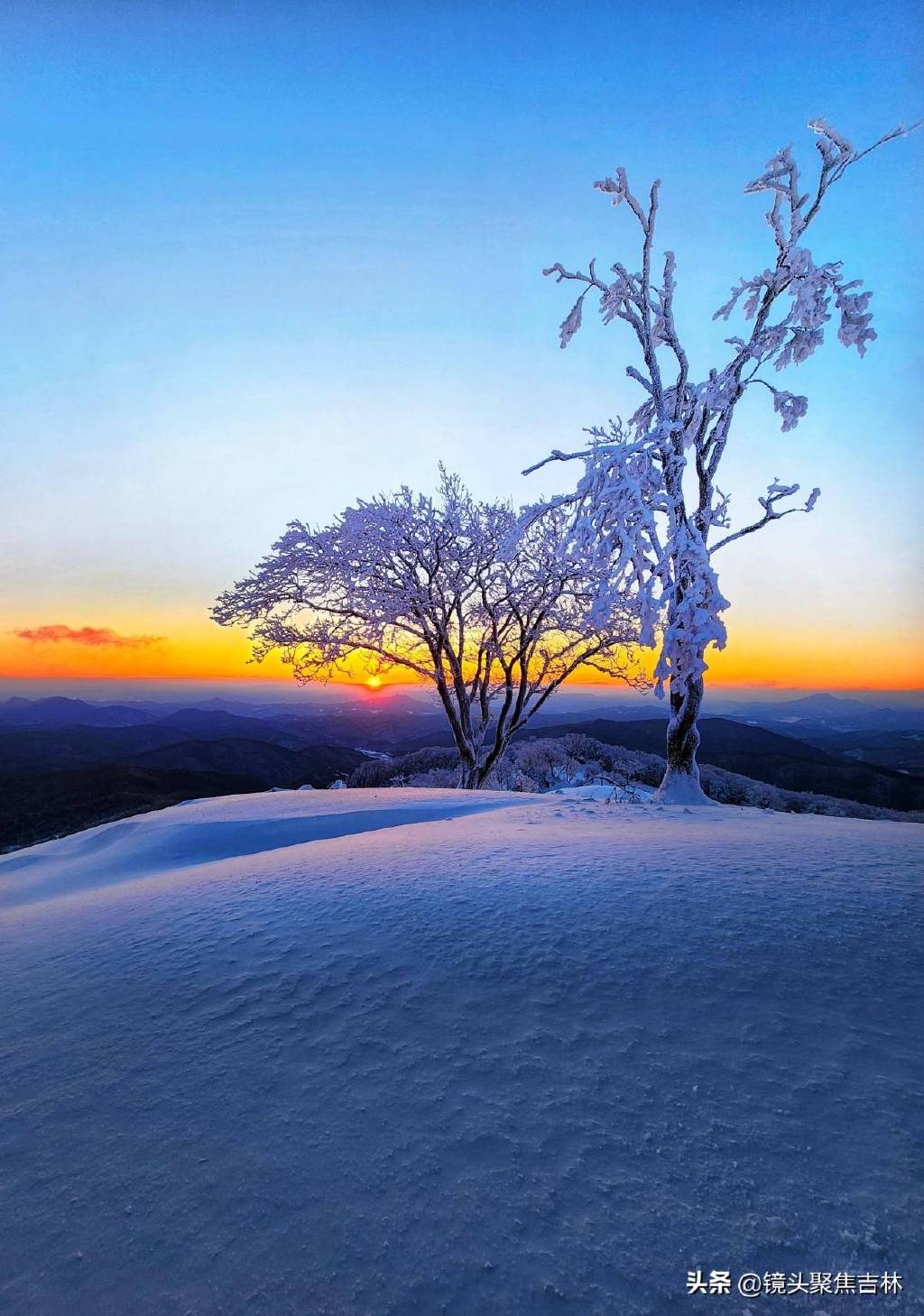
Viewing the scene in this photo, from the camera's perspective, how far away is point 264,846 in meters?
5.56

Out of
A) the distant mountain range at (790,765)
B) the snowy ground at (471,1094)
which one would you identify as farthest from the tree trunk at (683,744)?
the distant mountain range at (790,765)

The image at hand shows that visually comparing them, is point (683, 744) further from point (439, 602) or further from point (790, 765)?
point (790, 765)

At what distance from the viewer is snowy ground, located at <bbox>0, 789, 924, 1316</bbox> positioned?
1.29m

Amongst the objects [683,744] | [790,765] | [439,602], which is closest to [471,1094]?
[683,744]

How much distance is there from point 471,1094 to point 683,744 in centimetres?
731

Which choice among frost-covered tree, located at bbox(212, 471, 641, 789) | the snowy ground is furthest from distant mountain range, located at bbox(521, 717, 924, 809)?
the snowy ground

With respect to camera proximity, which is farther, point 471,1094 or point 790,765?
point 790,765

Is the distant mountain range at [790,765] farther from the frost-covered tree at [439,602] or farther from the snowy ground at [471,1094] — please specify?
the snowy ground at [471,1094]

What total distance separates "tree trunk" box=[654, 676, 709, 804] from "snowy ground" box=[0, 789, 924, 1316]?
4693 millimetres

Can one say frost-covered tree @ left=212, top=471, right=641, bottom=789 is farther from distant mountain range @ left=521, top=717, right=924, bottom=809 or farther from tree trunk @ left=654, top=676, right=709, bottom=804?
distant mountain range @ left=521, top=717, right=924, bottom=809

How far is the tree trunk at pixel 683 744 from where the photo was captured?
816 cm

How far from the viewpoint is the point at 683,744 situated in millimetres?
8344

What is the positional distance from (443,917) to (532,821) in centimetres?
262

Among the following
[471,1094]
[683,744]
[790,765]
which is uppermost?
[683,744]
